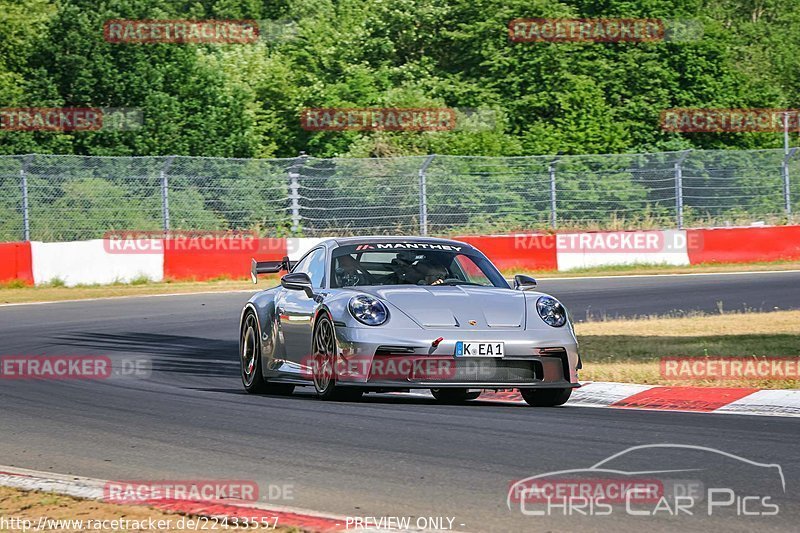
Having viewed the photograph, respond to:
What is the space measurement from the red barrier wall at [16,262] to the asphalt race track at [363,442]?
11.8 metres

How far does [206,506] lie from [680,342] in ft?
30.3

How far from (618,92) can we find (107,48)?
16054mm

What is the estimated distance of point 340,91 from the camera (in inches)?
1740

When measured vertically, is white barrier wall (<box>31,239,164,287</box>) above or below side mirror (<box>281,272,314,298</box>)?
below

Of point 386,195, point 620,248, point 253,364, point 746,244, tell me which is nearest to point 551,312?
point 253,364

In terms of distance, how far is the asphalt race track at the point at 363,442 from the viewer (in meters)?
5.82

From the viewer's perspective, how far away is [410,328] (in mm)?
9258

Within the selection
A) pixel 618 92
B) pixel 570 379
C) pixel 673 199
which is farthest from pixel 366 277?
pixel 618 92

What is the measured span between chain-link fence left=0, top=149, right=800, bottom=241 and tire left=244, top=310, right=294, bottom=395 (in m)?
13.5

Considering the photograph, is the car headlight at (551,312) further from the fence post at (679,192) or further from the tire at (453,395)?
the fence post at (679,192)

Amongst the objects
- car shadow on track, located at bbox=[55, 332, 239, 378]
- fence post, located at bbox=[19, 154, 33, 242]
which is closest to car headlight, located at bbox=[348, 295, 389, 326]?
car shadow on track, located at bbox=[55, 332, 239, 378]

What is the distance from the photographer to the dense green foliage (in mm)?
40250

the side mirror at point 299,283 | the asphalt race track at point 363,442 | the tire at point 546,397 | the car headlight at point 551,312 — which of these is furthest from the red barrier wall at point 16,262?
the car headlight at point 551,312

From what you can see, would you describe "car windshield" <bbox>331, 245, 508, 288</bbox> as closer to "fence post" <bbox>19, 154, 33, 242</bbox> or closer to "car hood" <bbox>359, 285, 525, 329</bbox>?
"car hood" <bbox>359, 285, 525, 329</bbox>
